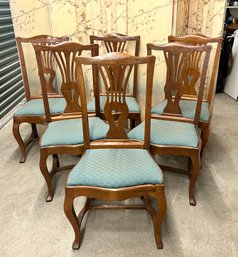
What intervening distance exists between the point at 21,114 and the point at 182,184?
5.07 ft

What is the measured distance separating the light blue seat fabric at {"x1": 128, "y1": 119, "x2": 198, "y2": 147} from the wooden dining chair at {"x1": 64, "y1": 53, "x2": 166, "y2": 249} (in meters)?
0.16

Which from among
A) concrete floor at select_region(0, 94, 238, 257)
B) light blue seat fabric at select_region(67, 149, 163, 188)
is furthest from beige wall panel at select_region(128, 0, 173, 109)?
light blue seat fabric at select_region(67, 149, 163, 188)

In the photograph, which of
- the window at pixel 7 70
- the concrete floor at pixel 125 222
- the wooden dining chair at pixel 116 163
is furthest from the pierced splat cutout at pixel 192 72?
the window at pixel 7 70

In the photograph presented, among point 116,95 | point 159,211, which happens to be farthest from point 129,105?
point 159,211

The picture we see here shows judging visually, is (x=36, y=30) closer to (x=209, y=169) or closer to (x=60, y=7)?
(x=60, y=7)

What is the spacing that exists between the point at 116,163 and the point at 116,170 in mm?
63

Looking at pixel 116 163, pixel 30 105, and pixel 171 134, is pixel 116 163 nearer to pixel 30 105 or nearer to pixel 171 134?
pixel 171 134

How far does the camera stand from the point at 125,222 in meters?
1.80

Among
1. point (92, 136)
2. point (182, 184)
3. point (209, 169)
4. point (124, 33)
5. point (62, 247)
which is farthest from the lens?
point (124, 33)

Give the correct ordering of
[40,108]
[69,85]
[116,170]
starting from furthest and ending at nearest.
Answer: [40,108]
[69,85]
[116,170]

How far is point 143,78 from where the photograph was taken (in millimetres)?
2629

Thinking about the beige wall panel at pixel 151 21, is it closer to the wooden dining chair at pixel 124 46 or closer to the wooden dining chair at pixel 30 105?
the wooden dining chair at pixel 124 46

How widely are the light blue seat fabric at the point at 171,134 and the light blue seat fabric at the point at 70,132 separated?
0.22 metres

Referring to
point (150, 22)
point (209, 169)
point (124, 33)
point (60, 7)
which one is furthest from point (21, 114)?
point (209, 169)
